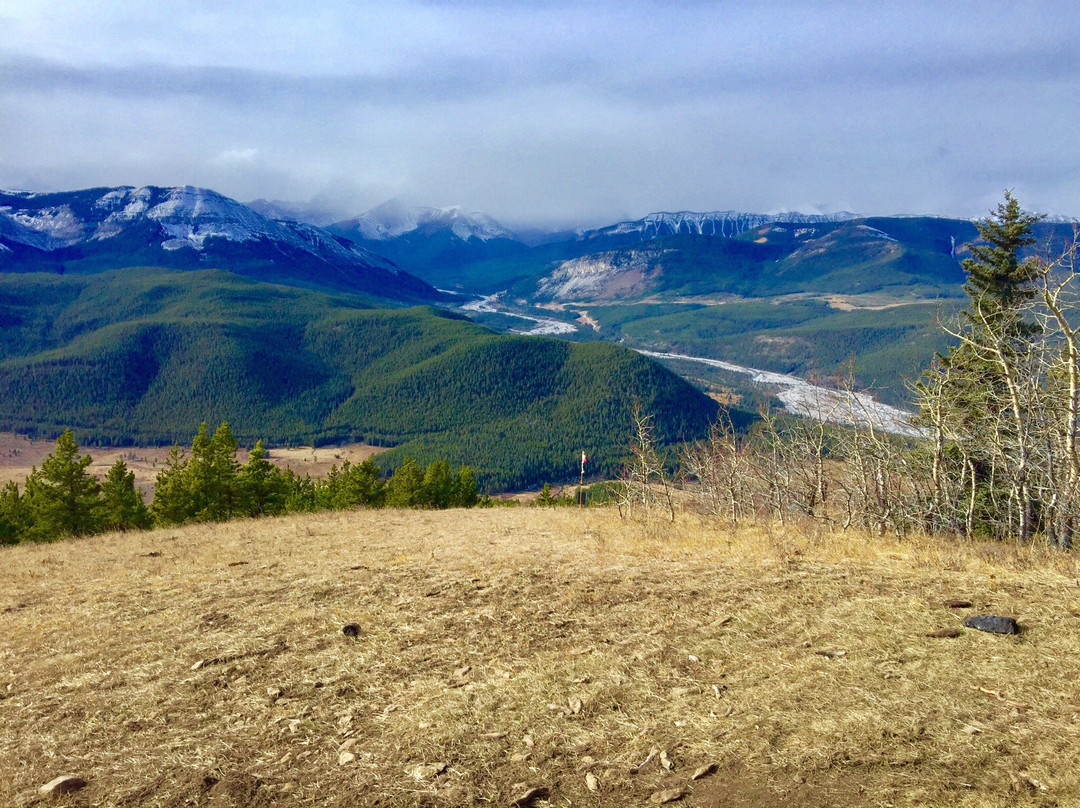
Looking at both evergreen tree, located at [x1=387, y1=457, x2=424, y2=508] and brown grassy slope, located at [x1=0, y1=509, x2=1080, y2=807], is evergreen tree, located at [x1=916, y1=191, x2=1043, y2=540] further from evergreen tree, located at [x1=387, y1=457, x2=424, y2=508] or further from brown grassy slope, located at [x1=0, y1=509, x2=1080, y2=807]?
evergreen tree, located at [x1=387, y1=457, x2=424, y2=508]

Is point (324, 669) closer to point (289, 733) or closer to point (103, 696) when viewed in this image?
point (289, 733)

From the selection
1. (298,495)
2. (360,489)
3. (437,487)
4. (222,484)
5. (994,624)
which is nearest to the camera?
(994,624)

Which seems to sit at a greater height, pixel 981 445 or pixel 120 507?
pixel 981 445

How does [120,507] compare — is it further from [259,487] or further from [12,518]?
[12,518]

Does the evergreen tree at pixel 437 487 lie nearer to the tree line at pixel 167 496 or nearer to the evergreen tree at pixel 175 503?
the tree line at pixel 167 496

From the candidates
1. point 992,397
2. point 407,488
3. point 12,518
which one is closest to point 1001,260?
point 992,397

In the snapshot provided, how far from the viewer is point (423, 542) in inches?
863

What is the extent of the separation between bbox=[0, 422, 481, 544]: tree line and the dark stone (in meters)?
35.3

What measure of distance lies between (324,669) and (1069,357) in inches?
664

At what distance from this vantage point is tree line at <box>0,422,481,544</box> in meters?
41.7

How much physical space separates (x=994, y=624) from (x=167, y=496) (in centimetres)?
4696

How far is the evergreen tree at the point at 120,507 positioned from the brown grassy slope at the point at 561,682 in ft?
103

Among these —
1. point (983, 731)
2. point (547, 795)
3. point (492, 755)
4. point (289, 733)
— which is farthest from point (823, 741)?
point (289, 733)

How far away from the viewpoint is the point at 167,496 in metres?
45.2
